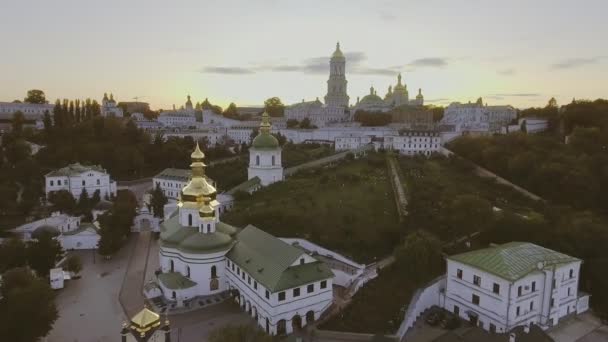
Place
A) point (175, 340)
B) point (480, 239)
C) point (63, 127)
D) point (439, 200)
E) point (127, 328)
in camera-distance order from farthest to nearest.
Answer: point (63, 127) → point (439, 200) → point (480, 239) → point (175, 340) → point (127, 328)

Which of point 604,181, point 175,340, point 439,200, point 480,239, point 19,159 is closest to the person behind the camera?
point 175,340

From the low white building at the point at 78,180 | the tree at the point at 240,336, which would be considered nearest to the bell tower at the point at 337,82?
the low white building at the point at 78,180

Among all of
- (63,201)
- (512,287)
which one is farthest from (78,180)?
(512,287)

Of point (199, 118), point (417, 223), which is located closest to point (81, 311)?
point (417, 223)

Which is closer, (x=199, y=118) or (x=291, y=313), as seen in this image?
(x=291, y=313)

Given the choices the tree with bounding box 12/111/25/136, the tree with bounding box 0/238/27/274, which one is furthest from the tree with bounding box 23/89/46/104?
the tree with bounding box 0/238/27/274

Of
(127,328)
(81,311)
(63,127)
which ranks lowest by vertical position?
(81,311)

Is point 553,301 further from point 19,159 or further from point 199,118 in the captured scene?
point 199,118
